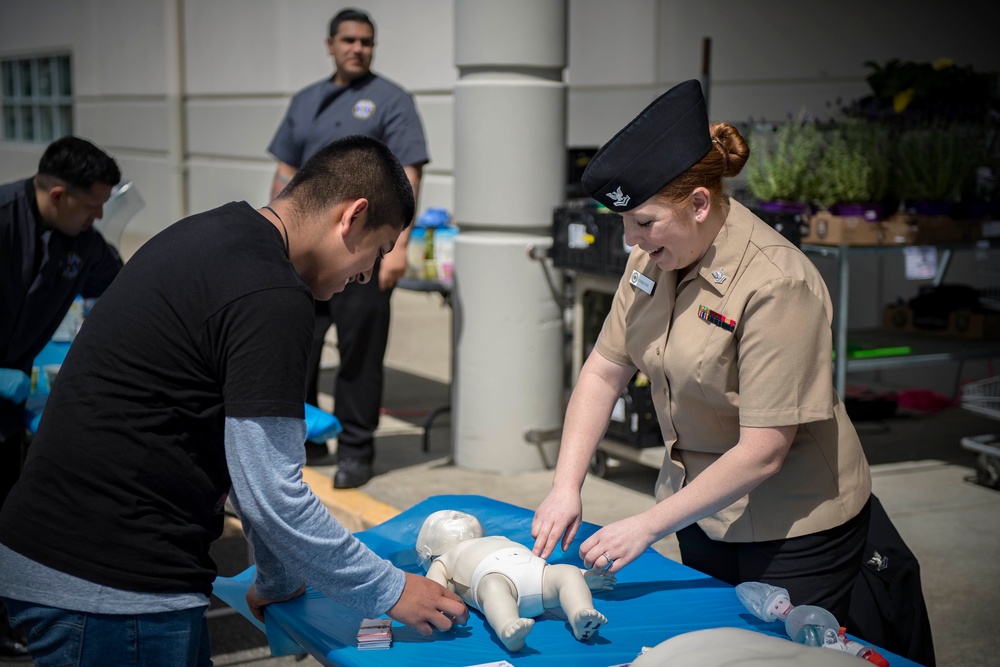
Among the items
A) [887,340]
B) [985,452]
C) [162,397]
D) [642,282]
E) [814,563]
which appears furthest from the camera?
[887,340]

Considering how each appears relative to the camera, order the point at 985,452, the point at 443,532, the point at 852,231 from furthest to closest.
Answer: the point at 985,452
the point at 852,231
the point at 443,532

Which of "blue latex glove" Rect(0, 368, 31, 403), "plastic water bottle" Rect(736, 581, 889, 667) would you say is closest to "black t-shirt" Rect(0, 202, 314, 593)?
"plastic water bottle" Rect(736, 581, 889, 667)

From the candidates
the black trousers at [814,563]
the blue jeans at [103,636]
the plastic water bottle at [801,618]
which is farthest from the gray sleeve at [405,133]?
the blue jeans at [103,636]

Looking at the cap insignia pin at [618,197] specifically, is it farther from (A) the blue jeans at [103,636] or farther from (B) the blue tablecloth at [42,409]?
(B) the blue tablecloth at [42,409]

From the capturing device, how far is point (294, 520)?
6.26 ft

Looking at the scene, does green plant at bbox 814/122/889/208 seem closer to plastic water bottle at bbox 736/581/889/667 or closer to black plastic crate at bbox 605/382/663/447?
black plastic crate at bbox 605/382/663/447

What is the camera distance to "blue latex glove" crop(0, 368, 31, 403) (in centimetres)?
362

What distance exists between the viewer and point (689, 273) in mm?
2408

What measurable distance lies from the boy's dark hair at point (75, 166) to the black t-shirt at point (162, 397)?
6.08 feet

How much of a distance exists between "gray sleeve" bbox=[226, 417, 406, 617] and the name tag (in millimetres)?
869

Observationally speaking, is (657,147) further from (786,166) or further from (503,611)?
(786,166)

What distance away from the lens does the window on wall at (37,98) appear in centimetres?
1928

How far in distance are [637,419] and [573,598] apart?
2895mm

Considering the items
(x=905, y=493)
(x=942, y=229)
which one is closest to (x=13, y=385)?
(x=905, y=493)
